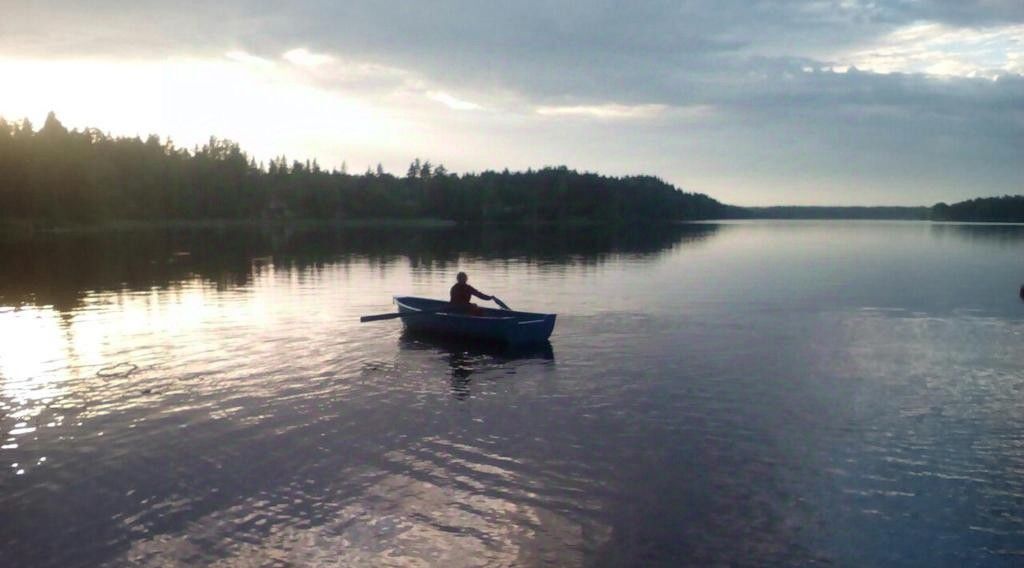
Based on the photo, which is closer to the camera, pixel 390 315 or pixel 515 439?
pixel 515 439

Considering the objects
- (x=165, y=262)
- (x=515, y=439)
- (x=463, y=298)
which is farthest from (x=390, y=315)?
(x=165, y=262)

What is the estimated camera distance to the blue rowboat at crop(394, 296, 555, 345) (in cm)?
2234

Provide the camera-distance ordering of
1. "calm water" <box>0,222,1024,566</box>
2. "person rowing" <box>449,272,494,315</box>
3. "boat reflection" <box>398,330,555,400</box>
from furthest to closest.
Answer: "person rowing" <box>449,272,494,315</box>, "boat reflection" <box>398,330,555,400</box>, "calm water" <box>0,222,1024,566</box>

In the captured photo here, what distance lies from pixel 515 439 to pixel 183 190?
151419 millimetres

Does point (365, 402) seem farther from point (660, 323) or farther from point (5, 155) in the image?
point (5, 155)

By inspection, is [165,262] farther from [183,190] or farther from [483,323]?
[183,190]

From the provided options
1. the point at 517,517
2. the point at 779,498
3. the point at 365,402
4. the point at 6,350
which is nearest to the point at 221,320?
the point at 6,350

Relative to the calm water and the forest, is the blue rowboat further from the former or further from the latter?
the forest

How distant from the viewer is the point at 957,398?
17.0 meters

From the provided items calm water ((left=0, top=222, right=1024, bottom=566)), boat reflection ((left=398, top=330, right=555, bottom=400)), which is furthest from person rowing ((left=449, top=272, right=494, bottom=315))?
calm water ((left=0, top=222, right=1024, bottom=566))

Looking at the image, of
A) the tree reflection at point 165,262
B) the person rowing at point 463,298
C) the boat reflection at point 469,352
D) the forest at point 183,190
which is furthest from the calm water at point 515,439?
the forest at point 183,190

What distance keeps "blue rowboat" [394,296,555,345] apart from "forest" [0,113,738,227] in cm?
9881

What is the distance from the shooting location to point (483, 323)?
2286 centimetres

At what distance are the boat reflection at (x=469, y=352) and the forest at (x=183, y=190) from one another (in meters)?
99.8
